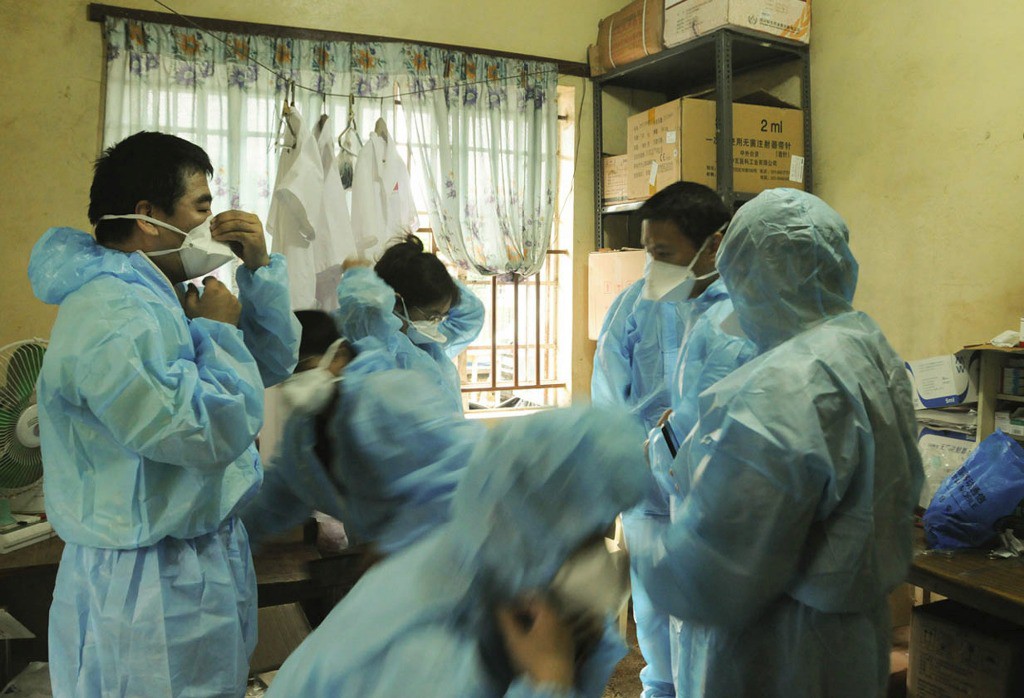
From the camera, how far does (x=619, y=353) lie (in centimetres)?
256

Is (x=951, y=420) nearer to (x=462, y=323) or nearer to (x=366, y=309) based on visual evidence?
(x=462, y=323)

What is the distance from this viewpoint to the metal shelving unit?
321cm

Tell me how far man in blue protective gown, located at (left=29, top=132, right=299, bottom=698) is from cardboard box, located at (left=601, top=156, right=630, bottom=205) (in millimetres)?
2665

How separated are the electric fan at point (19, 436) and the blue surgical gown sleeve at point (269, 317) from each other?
1.99ft

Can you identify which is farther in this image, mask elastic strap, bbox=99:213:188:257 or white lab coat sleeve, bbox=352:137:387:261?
white lab coat sleeve, bbox=352:137:387:261

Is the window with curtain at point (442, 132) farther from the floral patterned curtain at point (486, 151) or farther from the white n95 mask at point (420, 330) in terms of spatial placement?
the white n95 mask at point (420, 330)

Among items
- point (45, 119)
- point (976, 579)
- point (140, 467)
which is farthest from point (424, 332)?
point (45, 119)

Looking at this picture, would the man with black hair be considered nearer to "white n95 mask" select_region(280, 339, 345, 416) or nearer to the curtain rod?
"white n95 mask" select_region(280, 339, 345, 416)

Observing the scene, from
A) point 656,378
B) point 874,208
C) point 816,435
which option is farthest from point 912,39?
point 816,435

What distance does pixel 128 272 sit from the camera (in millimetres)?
1337

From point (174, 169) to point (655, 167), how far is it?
2.43 metres

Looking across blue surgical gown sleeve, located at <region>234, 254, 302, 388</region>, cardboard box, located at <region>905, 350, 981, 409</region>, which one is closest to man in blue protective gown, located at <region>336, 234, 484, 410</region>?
blue surgical gown sleeve, located at <region>234, 254, 302, 388</region>

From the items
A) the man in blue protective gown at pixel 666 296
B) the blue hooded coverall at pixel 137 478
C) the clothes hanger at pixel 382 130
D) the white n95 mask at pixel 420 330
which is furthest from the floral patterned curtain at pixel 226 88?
the blue hooded coverall at pixel 137 478

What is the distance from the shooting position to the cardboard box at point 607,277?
3.51 metres
